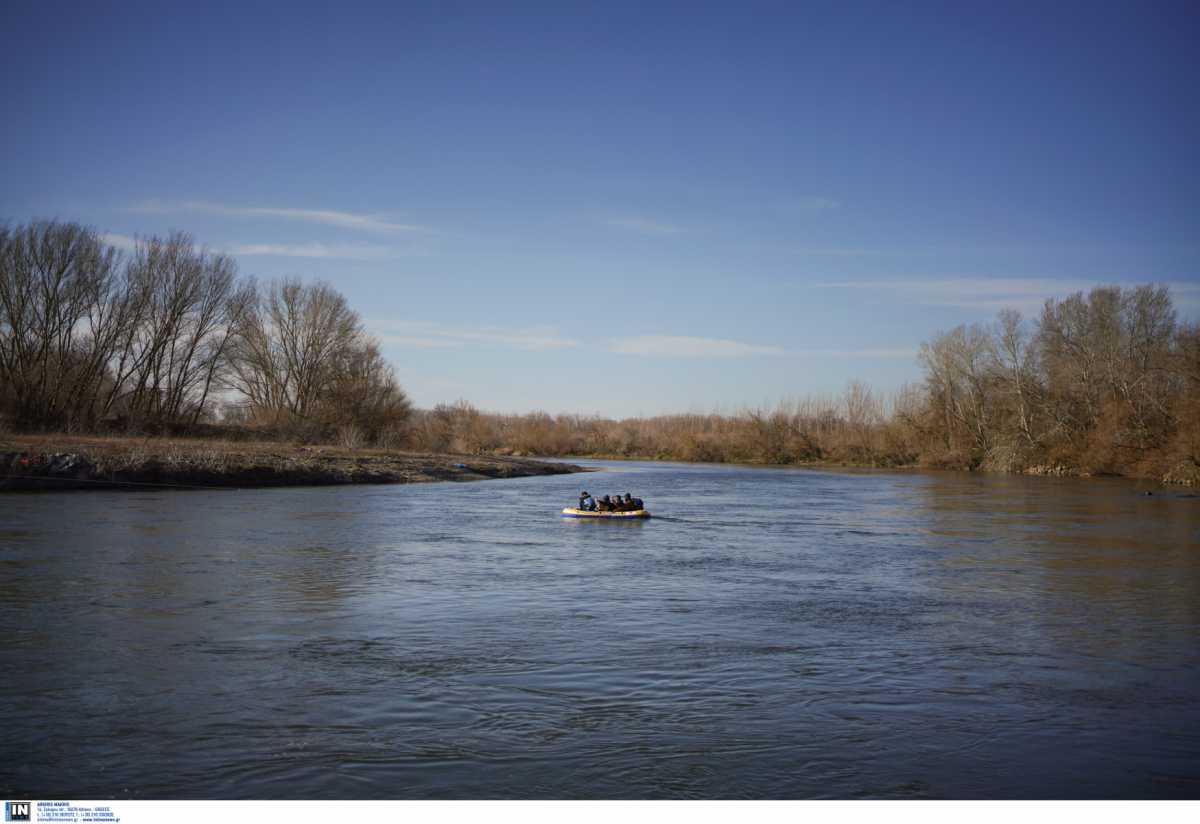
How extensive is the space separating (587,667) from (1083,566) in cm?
1240

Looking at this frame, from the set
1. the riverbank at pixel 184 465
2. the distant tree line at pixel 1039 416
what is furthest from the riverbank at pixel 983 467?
the riverbank at pixel 184 465

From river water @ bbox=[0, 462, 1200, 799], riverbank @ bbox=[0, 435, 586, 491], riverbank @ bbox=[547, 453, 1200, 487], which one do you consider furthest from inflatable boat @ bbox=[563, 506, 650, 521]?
riverbank @ bbox=[547, 453, 1200, 487]

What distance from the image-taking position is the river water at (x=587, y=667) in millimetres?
6762

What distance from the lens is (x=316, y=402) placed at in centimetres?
6006

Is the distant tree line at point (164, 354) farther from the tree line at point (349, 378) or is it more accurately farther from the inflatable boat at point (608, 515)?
the inflatable boat at point (608, 515)

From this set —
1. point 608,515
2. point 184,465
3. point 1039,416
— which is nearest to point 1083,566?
point 608,515

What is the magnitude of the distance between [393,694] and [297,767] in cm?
193

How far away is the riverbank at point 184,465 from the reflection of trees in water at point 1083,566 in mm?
24624

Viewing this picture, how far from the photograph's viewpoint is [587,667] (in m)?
9.77

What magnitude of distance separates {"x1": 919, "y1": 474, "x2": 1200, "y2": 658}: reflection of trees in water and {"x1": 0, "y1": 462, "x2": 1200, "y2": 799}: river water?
10 centimetres

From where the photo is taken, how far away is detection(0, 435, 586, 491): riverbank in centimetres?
3256

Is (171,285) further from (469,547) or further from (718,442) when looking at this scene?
(718,442)

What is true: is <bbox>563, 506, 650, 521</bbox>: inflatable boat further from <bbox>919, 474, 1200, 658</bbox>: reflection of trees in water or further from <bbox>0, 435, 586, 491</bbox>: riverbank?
<bbox>0, 435, 586, 491</bbox>: riverbank
